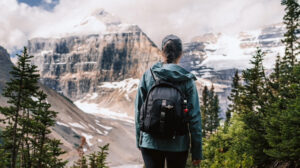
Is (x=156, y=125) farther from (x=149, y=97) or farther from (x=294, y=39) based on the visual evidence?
(x=294, y=39)

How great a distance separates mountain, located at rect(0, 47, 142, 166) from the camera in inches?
2719

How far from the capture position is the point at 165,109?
278 cm

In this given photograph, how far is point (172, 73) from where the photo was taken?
2908 mm

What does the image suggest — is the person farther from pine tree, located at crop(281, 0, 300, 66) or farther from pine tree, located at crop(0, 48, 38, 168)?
pine tree, located at crop(281, 0, 300, 66)

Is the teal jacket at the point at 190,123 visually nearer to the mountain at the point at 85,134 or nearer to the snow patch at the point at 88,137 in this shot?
the mountain at the point at 85,134

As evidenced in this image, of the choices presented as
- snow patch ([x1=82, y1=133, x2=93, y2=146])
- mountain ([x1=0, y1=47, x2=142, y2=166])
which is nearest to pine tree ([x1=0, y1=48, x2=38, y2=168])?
mountain ([x1=0, y1=47, x2=142, y2=166])

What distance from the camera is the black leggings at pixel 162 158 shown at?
2.92 metres

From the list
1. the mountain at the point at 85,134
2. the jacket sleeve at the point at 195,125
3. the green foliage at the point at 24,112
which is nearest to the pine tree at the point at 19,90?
the green foliage at the point at 24,112

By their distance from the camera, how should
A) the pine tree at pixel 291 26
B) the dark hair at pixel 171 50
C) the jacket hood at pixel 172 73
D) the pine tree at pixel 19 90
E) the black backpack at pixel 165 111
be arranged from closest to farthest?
the black backpack at pixel 165 111
the jacket hood at pixel 172 73
the dark hair at pixel 171 50
the pine tree at pixel 19 90
the pine tree at pixel 291 26

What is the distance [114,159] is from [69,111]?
122 ft

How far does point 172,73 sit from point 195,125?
69cm

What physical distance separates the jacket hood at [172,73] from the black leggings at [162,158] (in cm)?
89

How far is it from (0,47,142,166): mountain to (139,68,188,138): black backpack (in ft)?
202

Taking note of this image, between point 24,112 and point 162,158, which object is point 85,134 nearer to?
point 24,112
